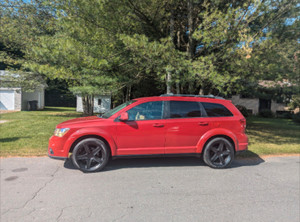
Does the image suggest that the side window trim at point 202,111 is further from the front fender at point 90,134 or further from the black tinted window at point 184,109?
the front fender at point 90,134

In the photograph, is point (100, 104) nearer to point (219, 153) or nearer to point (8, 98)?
point (8, 98)

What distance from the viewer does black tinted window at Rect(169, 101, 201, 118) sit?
4.99 m

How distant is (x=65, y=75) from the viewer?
682 centimetres

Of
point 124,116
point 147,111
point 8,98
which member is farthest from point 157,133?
point 8,98

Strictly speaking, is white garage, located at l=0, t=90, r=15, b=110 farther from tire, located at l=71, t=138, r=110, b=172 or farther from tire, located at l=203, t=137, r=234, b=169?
tire, located at l=203, t=137, r=234, b=169

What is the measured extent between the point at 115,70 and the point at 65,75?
1804mm

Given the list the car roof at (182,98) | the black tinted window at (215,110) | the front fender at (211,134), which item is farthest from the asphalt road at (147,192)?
the car roof at (182,98)

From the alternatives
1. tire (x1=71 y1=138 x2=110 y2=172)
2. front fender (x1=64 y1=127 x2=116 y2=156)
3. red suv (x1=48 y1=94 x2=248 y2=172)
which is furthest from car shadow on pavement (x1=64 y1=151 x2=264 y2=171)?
front fender (x1=64 y1=127 x2=116 y2=156)

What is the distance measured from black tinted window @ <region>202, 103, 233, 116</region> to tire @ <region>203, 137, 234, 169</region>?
24.6 inches

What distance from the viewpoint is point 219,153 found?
5059 mm

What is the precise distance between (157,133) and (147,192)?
144 cm

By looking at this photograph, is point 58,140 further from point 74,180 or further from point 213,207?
point 213,207

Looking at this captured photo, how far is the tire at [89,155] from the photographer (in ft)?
14.9

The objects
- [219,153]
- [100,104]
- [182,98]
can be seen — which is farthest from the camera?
[100,104]
